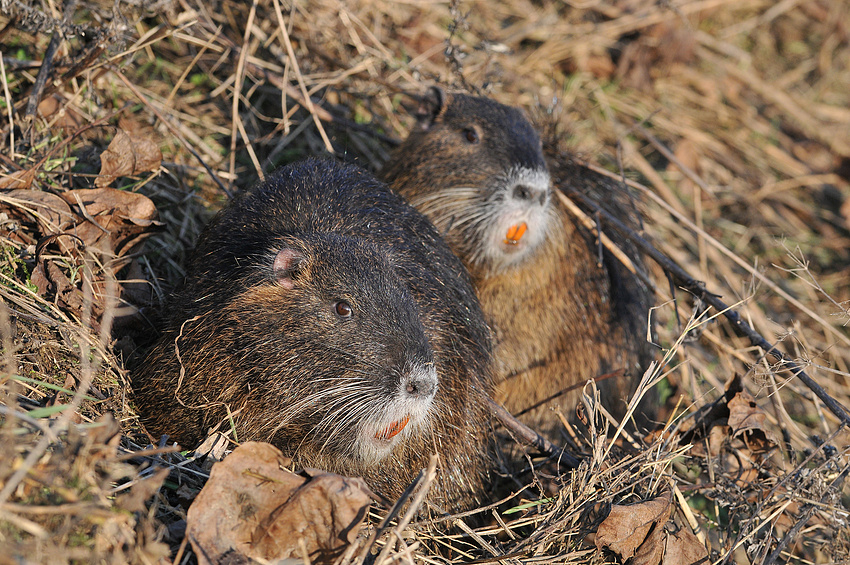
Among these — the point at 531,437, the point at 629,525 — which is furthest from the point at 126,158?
the point at 629,525

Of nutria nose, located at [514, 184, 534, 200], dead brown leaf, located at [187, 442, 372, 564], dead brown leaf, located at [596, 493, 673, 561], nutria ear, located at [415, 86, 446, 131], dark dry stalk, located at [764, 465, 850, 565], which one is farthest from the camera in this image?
nutria ear, located at [415, 86, 446, 131]

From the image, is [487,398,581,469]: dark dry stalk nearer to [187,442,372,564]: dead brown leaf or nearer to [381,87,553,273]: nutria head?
[381,87,553,273]: nutria head

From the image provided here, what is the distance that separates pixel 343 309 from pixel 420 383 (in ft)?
1.28

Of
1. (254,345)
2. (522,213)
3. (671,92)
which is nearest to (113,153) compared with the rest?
(254,345)

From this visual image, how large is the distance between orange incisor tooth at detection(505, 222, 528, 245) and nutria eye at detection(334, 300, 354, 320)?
56.5 inches

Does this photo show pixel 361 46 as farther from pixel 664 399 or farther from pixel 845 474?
pixel 845 474

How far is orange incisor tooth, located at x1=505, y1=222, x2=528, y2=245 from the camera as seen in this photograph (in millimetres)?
3814

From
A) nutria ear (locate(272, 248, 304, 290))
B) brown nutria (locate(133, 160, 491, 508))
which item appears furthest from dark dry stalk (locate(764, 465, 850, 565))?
nutria ear (locate(272, 248, 304, 290))

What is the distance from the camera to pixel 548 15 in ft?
21.1

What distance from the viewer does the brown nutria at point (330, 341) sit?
2.57m

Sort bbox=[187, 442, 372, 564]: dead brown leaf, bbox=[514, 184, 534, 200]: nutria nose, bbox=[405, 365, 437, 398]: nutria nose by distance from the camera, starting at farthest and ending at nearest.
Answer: bbox=[514, 184, 534, 200]: nutria nose → bbox=[405, 365, 437, 398]: nutria nose → bbox=[187, 442, 372, 564]: dead brown leaf

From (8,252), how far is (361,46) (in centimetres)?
284

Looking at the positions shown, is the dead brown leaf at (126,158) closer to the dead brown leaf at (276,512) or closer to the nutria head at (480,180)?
the nutria head at (480,180)

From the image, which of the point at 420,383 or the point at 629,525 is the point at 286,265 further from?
the point at 629,525
